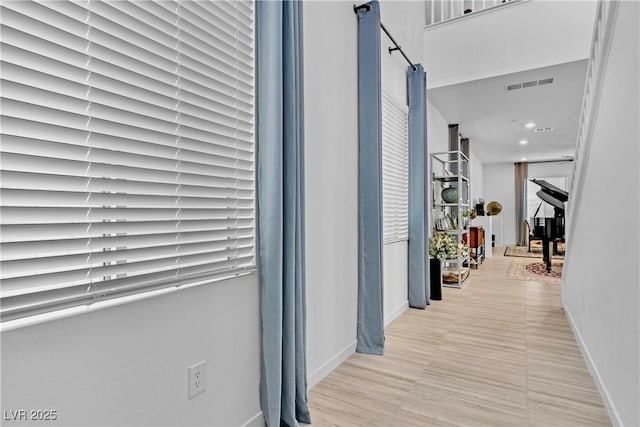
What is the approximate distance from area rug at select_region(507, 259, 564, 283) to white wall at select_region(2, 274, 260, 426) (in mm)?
5309

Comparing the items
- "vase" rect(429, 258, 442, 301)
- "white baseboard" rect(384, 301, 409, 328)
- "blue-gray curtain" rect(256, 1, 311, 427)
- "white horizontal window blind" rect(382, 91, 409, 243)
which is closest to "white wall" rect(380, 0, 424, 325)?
"white baseboard" rect(384, 301, 409, 328)

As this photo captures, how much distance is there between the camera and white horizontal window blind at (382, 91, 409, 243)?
3.60 meters

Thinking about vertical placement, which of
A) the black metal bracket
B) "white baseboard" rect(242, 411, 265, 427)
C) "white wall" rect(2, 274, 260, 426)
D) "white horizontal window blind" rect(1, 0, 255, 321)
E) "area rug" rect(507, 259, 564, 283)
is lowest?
"area rug" rect(507, 259, 564, 283)

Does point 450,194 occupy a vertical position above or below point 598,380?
above

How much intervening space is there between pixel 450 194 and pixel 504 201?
7.56 m

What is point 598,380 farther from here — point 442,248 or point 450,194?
point 450,194

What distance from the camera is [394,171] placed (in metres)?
3.84

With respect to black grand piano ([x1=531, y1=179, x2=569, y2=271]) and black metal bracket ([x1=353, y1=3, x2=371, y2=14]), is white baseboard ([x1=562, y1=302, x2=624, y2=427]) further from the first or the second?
black grand piano ([x1=531, y1=179, x2=569, y2=271])

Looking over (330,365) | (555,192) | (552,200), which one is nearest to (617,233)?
(330,365)

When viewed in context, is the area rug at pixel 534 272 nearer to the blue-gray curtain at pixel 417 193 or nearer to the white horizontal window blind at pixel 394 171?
the blue-gray curtain at pixel 417 193

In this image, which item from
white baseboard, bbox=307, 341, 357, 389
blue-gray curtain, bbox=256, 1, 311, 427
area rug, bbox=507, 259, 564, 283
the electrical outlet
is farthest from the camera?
area rug, bbox=507, 259, 564, 283

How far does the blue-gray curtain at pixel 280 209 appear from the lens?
1.65 metres

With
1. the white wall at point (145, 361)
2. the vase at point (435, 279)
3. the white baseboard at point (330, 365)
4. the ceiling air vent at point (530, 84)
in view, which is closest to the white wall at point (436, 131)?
the ceiling air vent at point (530, 84)

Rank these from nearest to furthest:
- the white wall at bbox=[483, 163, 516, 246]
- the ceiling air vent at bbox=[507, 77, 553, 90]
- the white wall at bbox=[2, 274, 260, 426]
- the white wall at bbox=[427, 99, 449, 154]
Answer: the white wall at bbox=[2, 274, 260, 426] → the ceiling air vent at bbox=[507, 77, 553, 90] → the white wall at bbox=[427, 99, 449, 154] → the white wall at bbox=[483, 163, 516, 246]
